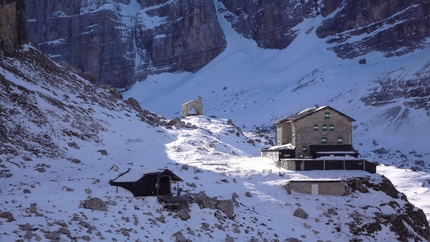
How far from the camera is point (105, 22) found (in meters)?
197

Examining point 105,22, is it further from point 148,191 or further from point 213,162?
point 148,191

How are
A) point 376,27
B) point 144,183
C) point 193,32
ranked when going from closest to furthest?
point 144,183 → point 376,27 → point 193,32

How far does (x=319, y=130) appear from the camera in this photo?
53594mm

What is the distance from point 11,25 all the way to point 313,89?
237ft

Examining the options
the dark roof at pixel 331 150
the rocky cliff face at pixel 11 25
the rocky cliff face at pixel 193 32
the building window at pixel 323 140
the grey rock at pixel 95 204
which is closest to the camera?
the grey rock at pixel 95 204

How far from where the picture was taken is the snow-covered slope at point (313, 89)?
9638 cm

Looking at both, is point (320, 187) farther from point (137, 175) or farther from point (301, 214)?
point (137, 175)

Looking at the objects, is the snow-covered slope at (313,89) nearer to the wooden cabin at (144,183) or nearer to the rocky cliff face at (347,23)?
the rocky cliff face at (347,23)

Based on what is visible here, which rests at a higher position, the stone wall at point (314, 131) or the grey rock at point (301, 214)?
the stone wall at point (314, 131)

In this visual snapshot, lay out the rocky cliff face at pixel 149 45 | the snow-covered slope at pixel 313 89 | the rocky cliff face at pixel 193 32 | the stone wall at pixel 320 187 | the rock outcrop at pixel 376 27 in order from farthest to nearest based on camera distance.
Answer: the rocky cliff face at pixel 149 45, the rocky cliff face at pixel 193 32, the rock outcrop at pixel 376 27, the snow-covered slope at pixel 313 89, the stone wall at pixel 320 187

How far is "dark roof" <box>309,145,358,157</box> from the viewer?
169ft

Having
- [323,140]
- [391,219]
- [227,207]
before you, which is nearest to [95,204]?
[227,207]

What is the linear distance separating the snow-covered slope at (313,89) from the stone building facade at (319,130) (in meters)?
28.6

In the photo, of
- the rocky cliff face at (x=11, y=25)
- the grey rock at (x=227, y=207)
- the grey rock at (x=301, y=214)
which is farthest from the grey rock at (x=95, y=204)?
the rocky cliff face at (x=11, y=25)
